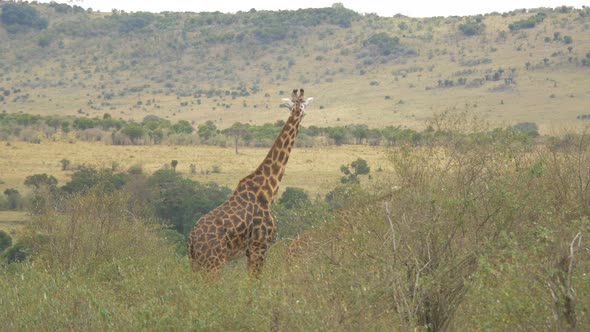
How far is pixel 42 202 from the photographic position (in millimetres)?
21828

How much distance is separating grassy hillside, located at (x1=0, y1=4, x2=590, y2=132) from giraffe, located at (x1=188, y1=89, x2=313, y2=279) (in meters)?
44.3

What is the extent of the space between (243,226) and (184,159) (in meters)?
34.0

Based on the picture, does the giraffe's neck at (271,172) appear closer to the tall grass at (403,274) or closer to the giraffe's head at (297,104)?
the giraffe's head at (297,104)

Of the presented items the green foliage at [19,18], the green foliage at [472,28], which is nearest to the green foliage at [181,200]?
the green foliage at [472,28]

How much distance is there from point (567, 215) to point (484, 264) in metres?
5.34

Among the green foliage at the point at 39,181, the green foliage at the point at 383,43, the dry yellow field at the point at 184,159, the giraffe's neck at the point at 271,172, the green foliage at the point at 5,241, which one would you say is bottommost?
the dry yellow field at the point at 184,159

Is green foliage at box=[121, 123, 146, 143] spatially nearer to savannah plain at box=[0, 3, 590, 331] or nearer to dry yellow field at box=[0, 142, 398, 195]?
savannah plain at box=[0, 3, 590, 331]

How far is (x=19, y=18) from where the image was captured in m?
105

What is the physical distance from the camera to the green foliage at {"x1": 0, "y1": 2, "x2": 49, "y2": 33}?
104m

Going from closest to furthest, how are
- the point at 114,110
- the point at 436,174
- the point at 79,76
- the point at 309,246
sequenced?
the point at 309,246 < the point at 436,174 < the point at 114,110 < the point at 79,76

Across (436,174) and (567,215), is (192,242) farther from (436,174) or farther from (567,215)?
(567,215)

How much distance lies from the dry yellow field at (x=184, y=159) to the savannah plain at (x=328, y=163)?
0.21 m

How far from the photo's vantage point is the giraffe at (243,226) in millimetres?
11445

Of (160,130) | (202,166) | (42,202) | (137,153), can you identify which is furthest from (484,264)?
(160,130)
